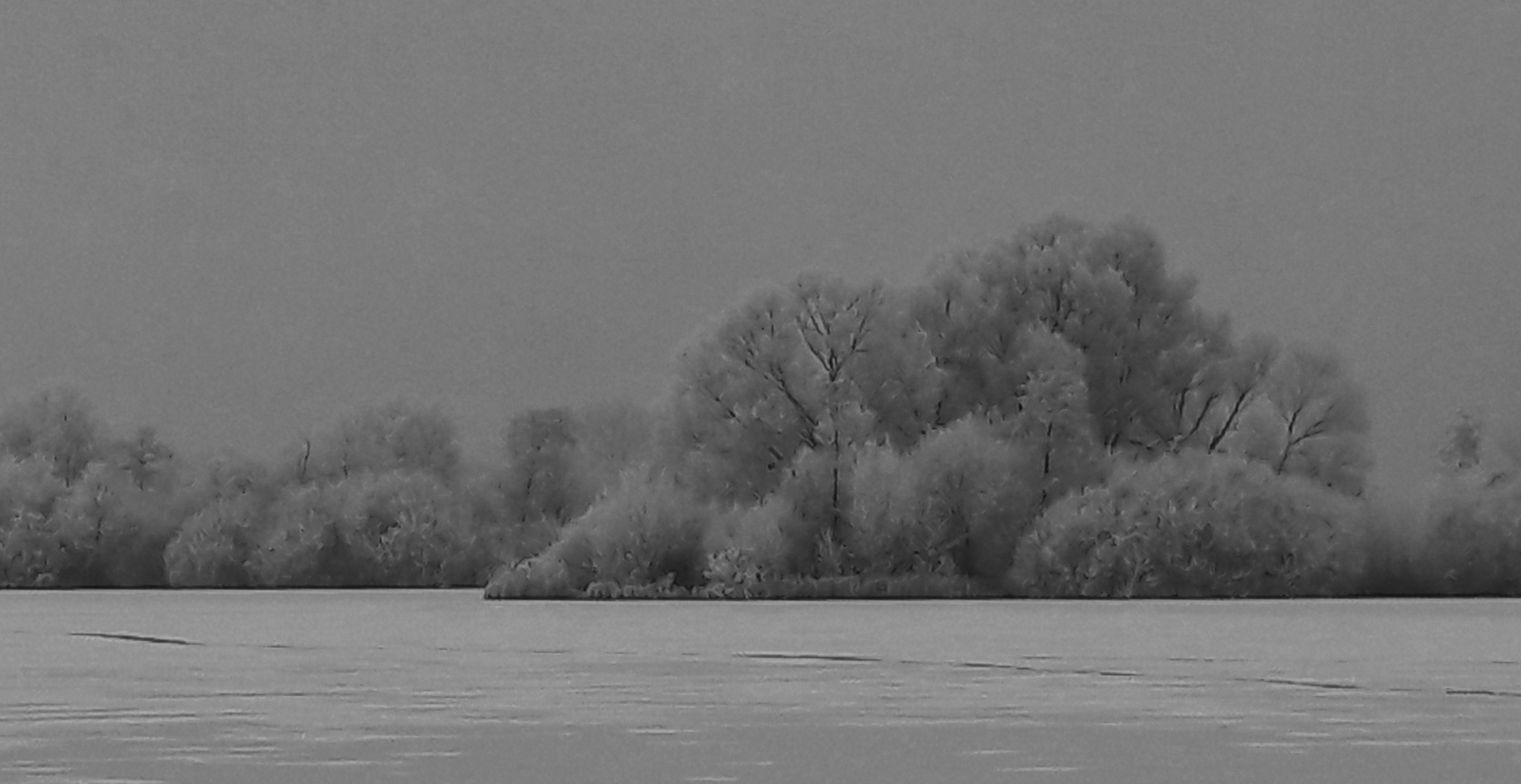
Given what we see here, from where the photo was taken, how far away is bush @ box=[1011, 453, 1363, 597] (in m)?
60.0

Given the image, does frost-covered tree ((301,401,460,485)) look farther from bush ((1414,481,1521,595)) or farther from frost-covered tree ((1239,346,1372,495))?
bush ((1414,481,1521,595))

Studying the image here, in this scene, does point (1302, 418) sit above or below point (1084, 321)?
below

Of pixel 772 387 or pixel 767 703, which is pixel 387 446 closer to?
pixel 772 387

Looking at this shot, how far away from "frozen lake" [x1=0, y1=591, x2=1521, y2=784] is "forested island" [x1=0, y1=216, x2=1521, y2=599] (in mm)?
19663

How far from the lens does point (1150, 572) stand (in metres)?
60.2

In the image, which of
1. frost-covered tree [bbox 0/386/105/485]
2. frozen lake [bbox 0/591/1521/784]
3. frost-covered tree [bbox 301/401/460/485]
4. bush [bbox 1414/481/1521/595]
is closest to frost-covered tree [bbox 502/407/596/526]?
frost-covered tree [bbox 301/401/460/485]

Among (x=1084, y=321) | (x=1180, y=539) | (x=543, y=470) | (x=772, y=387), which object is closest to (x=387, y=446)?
(x=543, y=470)

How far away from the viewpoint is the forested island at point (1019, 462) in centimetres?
6031

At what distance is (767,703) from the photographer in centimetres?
2077

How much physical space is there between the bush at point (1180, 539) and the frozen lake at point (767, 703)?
1924cm

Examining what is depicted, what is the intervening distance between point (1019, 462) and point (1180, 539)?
175 inches

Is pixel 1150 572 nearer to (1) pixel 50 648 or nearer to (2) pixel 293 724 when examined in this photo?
(1) pixel 50 648

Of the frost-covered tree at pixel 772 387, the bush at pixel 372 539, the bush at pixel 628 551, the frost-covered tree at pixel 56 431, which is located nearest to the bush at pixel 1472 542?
the frost-covered tree at pixel 772 387

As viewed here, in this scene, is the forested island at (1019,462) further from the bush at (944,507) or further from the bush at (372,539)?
the bush at (372,539)
